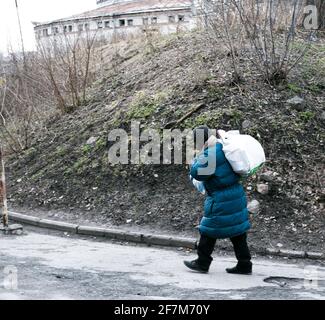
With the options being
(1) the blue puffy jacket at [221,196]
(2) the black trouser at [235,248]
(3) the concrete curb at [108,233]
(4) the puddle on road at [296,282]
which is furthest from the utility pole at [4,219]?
(4) the puddle on road at [296,282]

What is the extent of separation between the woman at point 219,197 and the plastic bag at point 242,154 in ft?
0.29

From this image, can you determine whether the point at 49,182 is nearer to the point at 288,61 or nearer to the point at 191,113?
the point at 191,113

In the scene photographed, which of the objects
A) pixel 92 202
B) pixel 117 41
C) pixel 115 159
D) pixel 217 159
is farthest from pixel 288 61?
pixel 117 41

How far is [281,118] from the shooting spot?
36.1 ft

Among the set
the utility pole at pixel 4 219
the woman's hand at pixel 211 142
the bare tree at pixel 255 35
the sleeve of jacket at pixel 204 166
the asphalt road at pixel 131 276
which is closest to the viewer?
the asphalt road at pixel 131 276

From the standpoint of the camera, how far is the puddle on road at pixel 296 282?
22.2ft

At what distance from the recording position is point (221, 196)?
22.3 ft

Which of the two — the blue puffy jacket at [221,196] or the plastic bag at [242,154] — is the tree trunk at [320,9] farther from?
the blue puffy jacket at [221,196]

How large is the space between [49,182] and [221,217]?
19.8 feet

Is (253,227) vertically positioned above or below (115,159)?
below

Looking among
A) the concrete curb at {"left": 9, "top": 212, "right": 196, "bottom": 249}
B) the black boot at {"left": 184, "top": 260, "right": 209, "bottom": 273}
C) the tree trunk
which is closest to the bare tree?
the tree trunk

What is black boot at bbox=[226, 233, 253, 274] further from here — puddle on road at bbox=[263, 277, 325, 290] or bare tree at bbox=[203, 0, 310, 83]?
bare tree at bbox=[203, 0, 310, 83]

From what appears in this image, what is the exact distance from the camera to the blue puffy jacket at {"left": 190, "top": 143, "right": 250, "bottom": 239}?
6.78m

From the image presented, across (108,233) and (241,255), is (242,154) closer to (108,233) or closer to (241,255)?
(241,255)
